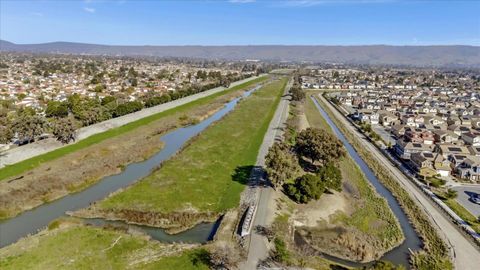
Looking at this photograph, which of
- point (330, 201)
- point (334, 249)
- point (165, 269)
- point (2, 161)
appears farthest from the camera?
point (2, 161)

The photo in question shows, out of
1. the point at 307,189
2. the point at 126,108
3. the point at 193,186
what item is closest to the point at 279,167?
the point at 307,189

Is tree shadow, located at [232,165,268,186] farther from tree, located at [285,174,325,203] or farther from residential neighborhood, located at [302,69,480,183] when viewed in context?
residential neighborhood, located at [302,69,480,183]

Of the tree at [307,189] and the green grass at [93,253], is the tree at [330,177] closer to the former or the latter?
the tree at [307,189]

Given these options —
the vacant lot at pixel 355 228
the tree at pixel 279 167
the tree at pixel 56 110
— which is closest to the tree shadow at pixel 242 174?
the tree at pixel 279 167

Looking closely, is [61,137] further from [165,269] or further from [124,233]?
[165,269]

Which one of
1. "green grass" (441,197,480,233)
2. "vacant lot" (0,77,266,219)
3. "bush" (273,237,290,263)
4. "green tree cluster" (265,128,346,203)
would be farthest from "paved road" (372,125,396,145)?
"bush" (273,237,290,263)

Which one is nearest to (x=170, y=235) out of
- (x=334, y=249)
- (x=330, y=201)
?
(x=334, y=249)
